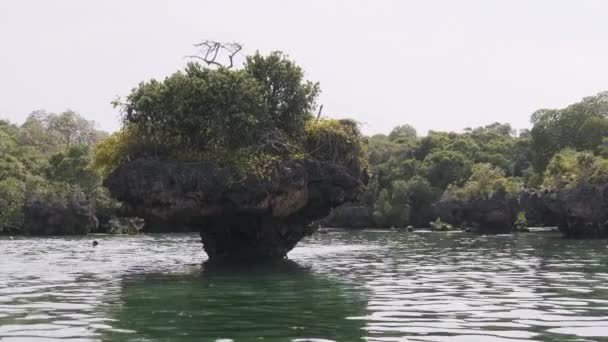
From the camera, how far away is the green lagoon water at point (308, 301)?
40.9 ft

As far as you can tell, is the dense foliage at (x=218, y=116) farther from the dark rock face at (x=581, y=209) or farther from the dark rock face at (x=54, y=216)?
the dark rock face at (x=54, y=216)

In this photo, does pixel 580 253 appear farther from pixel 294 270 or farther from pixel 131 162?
pixel 131 162

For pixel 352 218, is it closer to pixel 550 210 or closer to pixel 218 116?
pixel 550 210

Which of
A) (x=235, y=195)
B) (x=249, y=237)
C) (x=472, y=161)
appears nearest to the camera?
(x=235, y=195)

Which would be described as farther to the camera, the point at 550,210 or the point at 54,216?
the point at 54,216

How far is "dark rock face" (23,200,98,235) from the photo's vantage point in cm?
6762

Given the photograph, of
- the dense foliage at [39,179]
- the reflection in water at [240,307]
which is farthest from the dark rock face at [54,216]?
the reflection in water at [240,307]

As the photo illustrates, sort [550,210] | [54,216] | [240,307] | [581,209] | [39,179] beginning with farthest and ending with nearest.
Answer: [39,179], [54,216], [550,210], [581,209], [240,307]

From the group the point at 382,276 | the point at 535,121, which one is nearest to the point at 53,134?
the point at 535,121

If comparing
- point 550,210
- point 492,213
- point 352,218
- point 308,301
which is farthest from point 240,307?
point 352,218

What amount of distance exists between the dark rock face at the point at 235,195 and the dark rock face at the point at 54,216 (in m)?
40.1

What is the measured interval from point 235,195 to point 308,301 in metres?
11.3

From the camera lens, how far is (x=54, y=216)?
68.1 m

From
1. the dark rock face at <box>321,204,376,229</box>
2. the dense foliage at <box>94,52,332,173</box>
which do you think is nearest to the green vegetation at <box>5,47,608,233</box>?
the dense foliage at <box>94,52,332,173</box>
